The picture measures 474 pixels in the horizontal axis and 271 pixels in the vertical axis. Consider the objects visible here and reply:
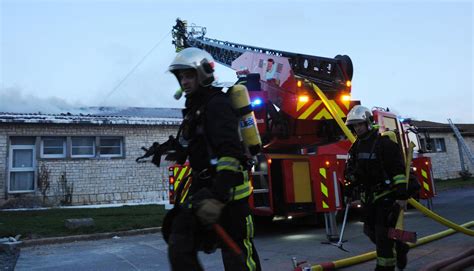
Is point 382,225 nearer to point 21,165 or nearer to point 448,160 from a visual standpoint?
point 21,165

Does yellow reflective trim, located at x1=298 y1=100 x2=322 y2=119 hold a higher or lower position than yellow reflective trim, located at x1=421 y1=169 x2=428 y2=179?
higher

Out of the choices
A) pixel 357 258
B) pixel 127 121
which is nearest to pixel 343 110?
pixel 357 258

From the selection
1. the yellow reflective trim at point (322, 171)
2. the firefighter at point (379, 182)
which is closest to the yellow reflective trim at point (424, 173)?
the yellow reflective trim at point (322, 171)

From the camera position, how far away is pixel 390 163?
13.7 ft

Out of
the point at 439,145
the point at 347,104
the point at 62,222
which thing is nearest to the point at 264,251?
the point at 347,104

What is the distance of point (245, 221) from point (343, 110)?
582 cm

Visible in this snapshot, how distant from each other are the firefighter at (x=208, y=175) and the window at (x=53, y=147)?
13.2 metres

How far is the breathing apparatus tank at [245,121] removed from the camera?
281cm

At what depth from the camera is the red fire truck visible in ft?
23.8

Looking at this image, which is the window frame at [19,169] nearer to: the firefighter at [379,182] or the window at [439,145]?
the firefighter at [379,182]

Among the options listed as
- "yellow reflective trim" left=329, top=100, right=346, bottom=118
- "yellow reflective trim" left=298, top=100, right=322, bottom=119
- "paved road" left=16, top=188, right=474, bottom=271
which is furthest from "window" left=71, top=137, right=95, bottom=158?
"yellow reflective trim" left=329, top=100, right=346, bottom=118

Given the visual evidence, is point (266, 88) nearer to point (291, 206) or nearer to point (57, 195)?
point (291, 206)

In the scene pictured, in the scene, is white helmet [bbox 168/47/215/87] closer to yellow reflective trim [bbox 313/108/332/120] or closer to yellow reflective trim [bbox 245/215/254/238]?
yellow reflective trim [bbox 245/215/254/238]

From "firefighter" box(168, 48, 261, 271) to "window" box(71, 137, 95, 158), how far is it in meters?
13.2
